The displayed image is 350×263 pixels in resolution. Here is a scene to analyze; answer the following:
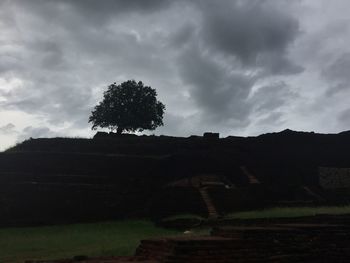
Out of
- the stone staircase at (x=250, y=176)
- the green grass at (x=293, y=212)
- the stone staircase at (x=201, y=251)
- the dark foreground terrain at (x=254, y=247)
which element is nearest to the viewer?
the stone staircase at (x=201, y=251)

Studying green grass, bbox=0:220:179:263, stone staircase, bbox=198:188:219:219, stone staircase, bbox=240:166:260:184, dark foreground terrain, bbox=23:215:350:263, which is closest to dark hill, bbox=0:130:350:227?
stone staircase, bbox=240:166:260:184

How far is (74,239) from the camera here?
15.7m

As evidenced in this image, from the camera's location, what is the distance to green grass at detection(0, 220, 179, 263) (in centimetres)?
1268

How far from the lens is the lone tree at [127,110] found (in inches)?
1455

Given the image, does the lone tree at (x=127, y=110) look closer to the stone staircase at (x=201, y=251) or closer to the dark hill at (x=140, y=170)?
the dark hill at (x=140, y=170)

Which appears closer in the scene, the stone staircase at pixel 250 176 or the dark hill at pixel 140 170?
the dark hill at pixel 140 170

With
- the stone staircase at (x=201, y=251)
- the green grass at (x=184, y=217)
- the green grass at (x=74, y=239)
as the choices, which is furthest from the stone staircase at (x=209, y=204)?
the stone staircase at (x=201, y=251)

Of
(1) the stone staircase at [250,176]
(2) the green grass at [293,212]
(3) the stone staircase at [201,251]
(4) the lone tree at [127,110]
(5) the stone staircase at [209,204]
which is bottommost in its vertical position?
(3) the stone staircase at [201,251]

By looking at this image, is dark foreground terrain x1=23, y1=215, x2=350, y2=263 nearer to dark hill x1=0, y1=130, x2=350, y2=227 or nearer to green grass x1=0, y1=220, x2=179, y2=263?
green grass x1=0, y1=220, x2=179, y2=263

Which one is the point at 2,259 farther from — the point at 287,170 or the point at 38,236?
the point at 287,170

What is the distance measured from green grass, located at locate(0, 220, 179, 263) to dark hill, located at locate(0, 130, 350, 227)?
5.67ft

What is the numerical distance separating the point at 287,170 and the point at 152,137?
736 centimetres

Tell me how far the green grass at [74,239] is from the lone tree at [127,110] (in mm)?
17257

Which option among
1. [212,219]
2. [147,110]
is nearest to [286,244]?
[212,219]
